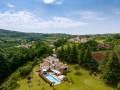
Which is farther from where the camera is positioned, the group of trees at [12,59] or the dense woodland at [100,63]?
the group of trees at [12,59]

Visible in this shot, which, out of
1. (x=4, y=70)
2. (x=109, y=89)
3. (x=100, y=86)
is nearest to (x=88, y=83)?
(x=100, y=86)

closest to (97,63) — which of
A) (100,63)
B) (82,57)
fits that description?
(100,63)

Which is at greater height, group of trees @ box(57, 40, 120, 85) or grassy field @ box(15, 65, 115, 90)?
group of trees @ box(57, 40, 120, 85)

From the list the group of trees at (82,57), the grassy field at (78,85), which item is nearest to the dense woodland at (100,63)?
the group of trees at (82,57)

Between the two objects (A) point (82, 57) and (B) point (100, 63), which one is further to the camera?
(A) point (82, 57)

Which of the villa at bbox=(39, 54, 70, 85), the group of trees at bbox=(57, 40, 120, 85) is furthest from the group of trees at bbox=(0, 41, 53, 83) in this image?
the group of trees at bbox=(57, 40, 120, 85)

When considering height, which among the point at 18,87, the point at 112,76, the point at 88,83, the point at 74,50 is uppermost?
the point at 74,50

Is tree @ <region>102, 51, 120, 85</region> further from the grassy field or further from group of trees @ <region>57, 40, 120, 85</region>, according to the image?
the grassy field

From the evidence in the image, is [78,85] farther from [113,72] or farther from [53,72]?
[53,72]

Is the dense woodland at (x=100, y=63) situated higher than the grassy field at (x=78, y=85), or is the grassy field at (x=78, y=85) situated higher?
the dense woodland at (x=100, y=63)

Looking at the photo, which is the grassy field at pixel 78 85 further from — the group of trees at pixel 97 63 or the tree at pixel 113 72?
the group of trees at pixel 97 63

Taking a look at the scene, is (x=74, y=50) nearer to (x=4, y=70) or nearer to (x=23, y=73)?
(x=23, y=73)
